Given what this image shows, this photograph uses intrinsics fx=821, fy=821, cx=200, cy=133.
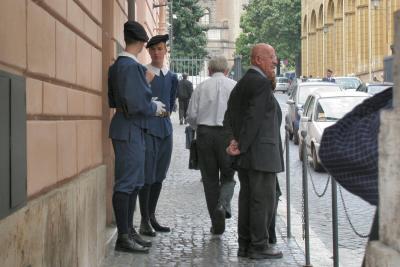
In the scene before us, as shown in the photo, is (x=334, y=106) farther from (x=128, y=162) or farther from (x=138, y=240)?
(x=128, y=162)

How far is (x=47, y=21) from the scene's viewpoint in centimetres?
457

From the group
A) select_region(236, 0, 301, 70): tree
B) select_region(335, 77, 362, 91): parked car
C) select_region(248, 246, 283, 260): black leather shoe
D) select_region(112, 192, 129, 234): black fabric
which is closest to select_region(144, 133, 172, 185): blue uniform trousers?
select_region(112, 192, 129, 234): black fabric

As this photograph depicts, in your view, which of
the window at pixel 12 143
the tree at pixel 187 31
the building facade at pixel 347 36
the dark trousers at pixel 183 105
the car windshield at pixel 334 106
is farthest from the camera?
the tree at pixel 187 31

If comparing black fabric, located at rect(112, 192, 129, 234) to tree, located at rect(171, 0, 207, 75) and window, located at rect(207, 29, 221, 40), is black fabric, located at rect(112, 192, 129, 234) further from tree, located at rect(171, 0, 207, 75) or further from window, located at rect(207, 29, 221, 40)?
window, located at rect(207, 29, 221, 40)

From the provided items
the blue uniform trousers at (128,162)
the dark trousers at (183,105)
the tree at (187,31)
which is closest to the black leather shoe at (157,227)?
the blue uniform trousers at (128,162)

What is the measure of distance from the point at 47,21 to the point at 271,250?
3475 millimetres

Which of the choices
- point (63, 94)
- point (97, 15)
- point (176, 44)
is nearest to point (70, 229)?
point (63, 94)

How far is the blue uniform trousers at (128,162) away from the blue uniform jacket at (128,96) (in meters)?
0.06

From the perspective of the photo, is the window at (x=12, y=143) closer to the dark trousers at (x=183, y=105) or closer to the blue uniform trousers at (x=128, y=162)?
the blue uniform trousers at (x=128, y=162)

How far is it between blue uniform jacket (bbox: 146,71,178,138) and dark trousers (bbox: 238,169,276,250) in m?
1.01

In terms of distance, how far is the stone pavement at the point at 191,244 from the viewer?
702 cm

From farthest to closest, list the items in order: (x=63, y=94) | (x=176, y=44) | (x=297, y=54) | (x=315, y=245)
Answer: (x=297, y=54) → (x=176, y=44) → (x=315, y=245) → (x=63, y=94)

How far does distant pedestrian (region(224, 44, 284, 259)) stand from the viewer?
23.1ft

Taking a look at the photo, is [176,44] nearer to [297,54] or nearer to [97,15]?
[297,54]
